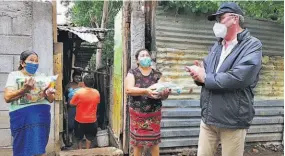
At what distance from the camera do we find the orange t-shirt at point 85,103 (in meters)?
5.73

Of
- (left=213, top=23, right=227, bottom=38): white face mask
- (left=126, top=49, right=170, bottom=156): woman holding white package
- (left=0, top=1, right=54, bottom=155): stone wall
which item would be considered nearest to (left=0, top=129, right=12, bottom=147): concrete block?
(left=0, top=1, right=54, bottom=155): stone wall

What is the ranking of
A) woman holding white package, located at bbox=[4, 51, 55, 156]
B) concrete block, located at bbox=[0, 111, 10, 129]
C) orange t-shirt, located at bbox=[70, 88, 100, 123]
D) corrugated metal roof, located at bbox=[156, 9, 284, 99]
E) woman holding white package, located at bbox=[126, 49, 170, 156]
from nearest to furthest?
woman holding white package, located at bbox=[4, 51, 55, 156], woman holding white package, located at bbox=[126, 49, 170, 156], concrete block, located at bbox=[0, 111, 10, 129], corrugated metal roof, located at bbox=[156, 9, 284, 99], orange t-shirt, located at bbox=[70, 88, 100, 123]

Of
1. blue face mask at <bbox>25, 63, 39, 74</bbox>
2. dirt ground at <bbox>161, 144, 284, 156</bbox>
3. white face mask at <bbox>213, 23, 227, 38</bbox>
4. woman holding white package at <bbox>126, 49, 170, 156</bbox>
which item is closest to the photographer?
white face mask at <bbox>213, 23, 227, 38</bbox>

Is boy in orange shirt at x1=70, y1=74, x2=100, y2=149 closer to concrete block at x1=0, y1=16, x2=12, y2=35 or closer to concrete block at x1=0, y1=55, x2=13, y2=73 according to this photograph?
concrete block at x1=0, y1=55, x2=13, y2=73

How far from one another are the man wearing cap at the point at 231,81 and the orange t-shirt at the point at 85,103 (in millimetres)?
3334

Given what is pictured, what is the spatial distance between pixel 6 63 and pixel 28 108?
44.7 inches

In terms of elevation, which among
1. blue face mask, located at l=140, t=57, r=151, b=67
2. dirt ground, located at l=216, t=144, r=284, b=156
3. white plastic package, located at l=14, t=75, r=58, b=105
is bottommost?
dirt ground, located at l=216, t=144, r=284, b=156

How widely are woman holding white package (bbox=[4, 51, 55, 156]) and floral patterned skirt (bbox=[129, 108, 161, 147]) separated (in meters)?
1.05

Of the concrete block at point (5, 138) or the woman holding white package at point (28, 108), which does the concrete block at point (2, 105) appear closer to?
the concrete block at point (5, 138)

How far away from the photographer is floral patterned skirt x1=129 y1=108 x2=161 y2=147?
12.5 feet

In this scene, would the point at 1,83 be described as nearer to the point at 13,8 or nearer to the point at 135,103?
the point at 13,8

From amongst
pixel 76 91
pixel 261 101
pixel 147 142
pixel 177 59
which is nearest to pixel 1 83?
pixel 76 91

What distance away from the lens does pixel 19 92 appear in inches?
127

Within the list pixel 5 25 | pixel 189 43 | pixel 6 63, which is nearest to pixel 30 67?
pixel 6 63
